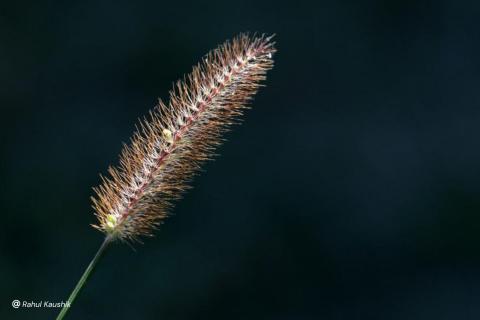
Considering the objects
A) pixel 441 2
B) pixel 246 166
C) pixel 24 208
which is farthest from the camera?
pixel 441 2

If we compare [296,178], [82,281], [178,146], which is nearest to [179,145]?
[178,146]

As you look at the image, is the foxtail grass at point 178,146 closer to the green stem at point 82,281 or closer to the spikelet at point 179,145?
the spikelet at point 179,145

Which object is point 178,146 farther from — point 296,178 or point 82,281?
point 296,178

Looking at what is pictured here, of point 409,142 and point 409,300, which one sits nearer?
point 409,300

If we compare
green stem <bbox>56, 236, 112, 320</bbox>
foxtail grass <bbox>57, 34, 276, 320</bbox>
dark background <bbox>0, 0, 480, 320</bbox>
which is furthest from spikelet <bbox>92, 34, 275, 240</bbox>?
dark background <bbox>0, 0, 480, 320</bbox>

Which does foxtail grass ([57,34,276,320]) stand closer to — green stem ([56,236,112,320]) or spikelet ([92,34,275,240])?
spikelet ([92,34,275,240])

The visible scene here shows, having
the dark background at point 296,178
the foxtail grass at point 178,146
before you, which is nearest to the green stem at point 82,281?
the foxtail grass at point 178,146

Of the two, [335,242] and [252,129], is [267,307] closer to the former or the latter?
[335,242]

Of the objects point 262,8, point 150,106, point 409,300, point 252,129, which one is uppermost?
point 262,8

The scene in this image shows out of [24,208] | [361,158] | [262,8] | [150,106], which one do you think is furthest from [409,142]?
[24,208]
